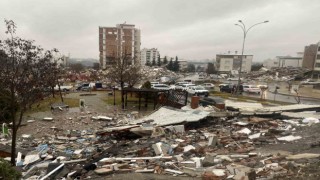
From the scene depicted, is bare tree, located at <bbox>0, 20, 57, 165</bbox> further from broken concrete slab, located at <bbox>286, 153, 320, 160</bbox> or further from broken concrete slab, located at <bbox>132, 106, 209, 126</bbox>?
broken concrete slab, located at <bbox>286, 153, 320, 160</bbox>

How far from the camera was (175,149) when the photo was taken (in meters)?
9.41

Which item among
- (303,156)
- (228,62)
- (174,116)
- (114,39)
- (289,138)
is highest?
(114,39)

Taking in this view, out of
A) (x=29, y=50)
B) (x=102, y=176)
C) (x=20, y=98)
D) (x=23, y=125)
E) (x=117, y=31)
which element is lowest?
(x=23, y=125)

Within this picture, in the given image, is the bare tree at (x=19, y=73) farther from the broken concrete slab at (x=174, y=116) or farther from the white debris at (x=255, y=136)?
the white debris at (x=255, y=136)

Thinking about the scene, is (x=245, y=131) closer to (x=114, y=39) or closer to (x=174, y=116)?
(x=174, y=116)

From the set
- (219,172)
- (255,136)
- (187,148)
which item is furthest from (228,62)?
(219,172)

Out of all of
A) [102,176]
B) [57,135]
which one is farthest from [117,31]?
[102,176]

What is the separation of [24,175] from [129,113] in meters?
12.7

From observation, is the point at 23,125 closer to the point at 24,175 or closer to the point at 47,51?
the point at 47,51

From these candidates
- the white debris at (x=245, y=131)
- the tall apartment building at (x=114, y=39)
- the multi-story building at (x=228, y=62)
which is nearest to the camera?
the white debris at (x=245, y=131)

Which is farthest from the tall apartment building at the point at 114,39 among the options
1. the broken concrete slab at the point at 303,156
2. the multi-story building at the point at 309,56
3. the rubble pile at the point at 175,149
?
the broken concrete slab at the point at 303,156

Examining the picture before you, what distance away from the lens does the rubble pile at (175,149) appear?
721cm

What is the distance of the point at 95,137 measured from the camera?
13562 mm

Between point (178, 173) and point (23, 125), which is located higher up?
point (178, 173)
